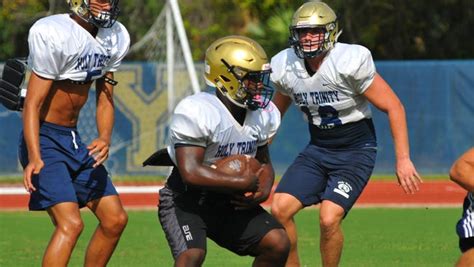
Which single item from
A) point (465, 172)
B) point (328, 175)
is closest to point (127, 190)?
point (328, 175)

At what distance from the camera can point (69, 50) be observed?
710cm

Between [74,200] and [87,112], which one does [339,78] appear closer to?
[74,200]

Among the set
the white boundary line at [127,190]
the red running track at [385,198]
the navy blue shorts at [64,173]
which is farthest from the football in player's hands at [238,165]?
the white boundary line at [127,190]

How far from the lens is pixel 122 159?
19.5 metres

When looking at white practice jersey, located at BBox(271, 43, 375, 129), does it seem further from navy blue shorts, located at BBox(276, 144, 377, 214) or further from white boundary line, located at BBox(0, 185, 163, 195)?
white boundary line, located at BBox(0, 185, 163, 195)

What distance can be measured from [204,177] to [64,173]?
1.20 meters

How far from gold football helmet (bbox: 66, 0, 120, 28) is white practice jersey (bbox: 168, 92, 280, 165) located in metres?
1.02

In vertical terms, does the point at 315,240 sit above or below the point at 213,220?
below

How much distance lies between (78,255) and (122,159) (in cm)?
945

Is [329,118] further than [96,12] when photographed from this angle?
Yes

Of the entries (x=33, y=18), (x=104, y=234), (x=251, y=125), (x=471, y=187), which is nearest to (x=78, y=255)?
(x=104, y=234)

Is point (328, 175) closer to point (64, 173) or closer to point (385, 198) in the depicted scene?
point (64, 173)

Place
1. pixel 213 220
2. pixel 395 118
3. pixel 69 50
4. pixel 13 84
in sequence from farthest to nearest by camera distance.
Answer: pixel 395 118
pixel 13 84
pixel 69 50
pixel 213 220

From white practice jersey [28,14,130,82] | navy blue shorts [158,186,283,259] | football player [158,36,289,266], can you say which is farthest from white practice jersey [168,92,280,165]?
white practice jersey [28,14,130,82]
